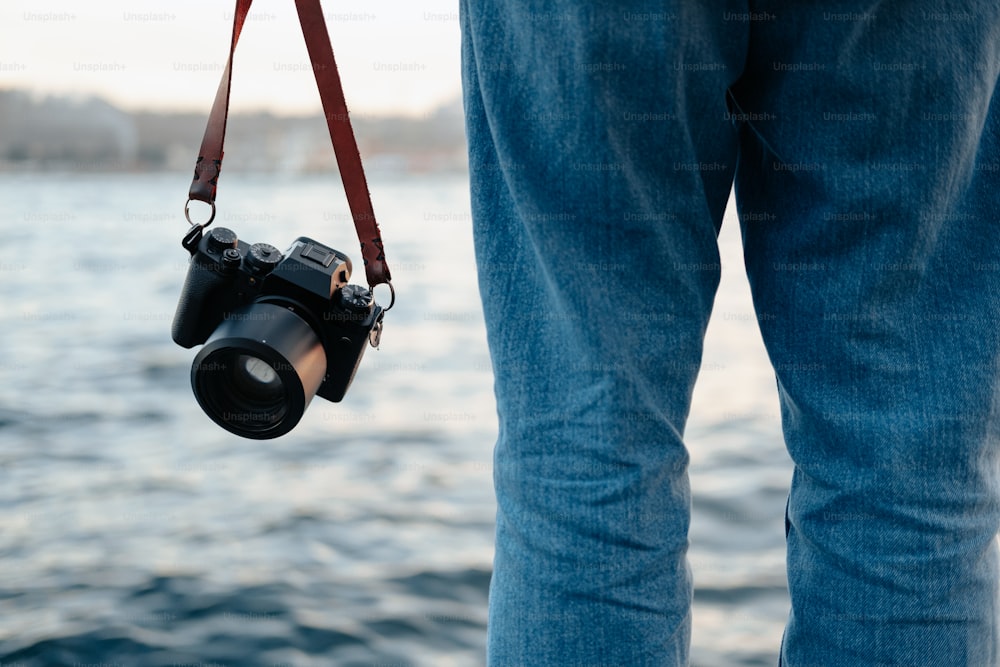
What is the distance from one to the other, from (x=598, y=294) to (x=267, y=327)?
39 centimetres

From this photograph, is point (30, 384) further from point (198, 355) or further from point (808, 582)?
point (808, 582)

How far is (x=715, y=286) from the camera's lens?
0.47 m

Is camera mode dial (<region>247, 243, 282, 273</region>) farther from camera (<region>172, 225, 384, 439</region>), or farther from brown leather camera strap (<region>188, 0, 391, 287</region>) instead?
brown leather camera strap (<region>188, 0, 391, 287</region>)

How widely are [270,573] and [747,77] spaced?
1069 millimetres

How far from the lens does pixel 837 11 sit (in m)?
0.42

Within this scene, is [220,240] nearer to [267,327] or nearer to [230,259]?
[230,259]

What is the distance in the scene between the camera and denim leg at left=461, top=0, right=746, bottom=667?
408 mm

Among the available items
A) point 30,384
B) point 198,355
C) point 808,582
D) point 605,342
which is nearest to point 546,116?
point 605,342

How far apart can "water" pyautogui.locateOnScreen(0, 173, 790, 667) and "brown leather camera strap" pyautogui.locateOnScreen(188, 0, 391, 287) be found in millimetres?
577

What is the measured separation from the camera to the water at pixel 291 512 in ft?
3.63

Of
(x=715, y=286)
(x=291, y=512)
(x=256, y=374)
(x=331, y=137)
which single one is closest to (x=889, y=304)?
(x=715, y=286)

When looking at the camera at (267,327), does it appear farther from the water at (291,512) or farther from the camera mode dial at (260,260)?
the water at (291,512)

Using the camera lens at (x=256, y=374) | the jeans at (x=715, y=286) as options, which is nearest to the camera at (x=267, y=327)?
the camera lens at (x=256, y=374)

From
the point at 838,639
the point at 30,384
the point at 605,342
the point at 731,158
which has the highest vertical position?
the point at 30,384
